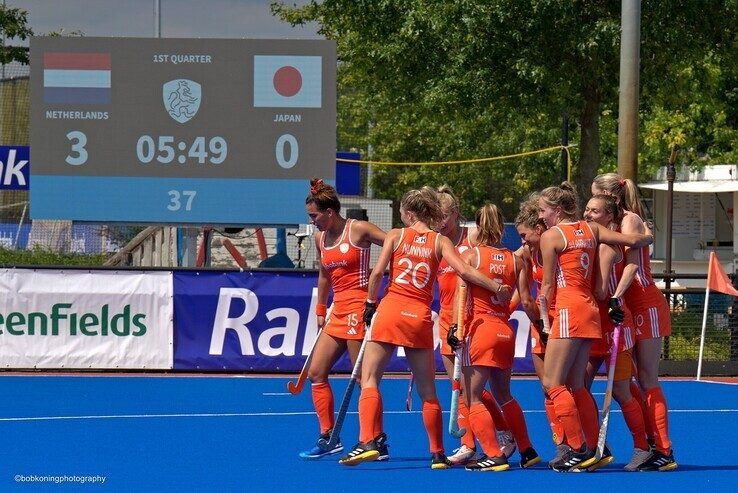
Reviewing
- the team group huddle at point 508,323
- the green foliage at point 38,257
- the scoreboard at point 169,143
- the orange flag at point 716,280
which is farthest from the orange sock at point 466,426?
the green foliage at point 38,257

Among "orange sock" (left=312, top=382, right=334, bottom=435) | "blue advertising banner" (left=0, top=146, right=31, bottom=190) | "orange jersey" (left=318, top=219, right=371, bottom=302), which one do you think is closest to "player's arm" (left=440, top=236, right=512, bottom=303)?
"orange jersey" (left=318, top=219, right=371, bottom=302)

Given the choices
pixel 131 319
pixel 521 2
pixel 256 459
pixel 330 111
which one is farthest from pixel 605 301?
pixel 521 2

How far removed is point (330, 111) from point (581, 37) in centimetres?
572

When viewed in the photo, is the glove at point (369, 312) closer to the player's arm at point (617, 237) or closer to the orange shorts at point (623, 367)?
the player's arm at point (617, 237)

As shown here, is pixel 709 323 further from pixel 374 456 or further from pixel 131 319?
pixel 374 456

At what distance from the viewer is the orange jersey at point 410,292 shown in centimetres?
945

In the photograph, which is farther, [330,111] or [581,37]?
[581,37]

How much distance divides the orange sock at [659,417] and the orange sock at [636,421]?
0.09m

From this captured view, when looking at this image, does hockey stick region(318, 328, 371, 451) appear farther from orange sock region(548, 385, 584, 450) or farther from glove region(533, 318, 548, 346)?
orange sock region(548, 385, 584, 450)

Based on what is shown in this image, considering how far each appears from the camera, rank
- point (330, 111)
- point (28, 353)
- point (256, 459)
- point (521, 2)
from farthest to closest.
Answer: point (521, 2), point (330, 111), point (28, 353), point (256, 459)

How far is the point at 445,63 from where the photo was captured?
2473 centimetres

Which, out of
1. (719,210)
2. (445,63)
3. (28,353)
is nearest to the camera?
(28,353)

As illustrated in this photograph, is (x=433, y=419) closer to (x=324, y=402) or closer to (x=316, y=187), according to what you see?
(x=324, y=402)

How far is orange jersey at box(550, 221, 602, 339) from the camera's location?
30.7 feet
